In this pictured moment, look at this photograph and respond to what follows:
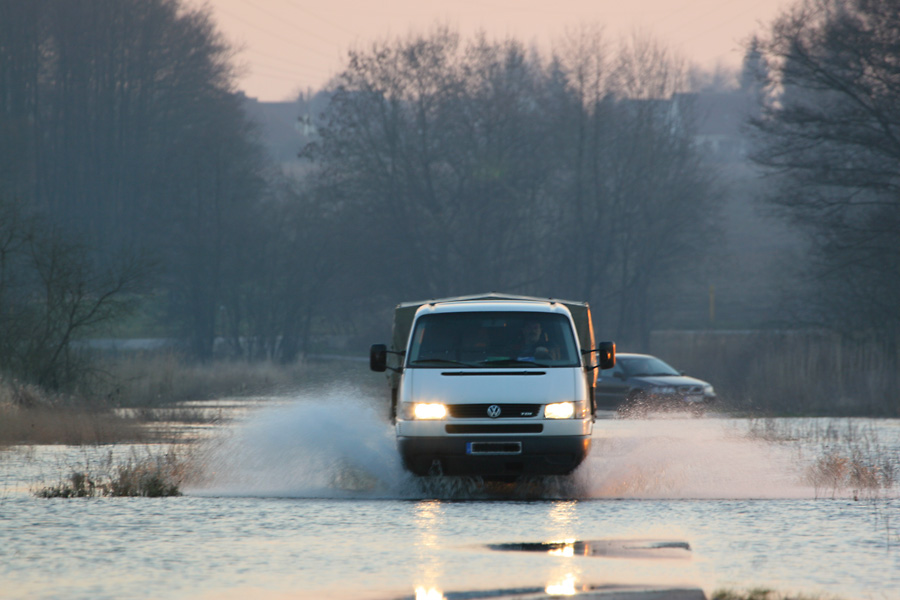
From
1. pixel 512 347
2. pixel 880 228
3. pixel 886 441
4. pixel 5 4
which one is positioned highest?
pixel 5 4

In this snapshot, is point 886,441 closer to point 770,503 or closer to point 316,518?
point 770,503

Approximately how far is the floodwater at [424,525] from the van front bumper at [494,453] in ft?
1.13

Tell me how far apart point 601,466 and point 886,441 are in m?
7.05

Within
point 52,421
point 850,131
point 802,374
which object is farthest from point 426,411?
point 850,131

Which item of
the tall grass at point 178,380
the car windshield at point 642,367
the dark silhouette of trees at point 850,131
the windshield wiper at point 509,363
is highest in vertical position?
the dark silhouette of trees at point 850,131

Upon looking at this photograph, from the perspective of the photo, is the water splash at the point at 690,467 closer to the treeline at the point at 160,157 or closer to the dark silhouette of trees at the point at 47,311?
the dark silhouette of trees at the point at 47,311

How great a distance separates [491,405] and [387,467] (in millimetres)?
2025

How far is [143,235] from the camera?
205 feet

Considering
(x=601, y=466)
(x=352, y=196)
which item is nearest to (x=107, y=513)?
(x=601, y=466)

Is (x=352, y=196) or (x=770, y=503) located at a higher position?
(x=352, y=196)

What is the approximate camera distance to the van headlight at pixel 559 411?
12.6 m

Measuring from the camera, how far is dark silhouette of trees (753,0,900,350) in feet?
115

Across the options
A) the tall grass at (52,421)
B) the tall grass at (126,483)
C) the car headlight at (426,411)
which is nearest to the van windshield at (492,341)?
the car headlight at (426,411)

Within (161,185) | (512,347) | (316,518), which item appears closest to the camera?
(316,518)
